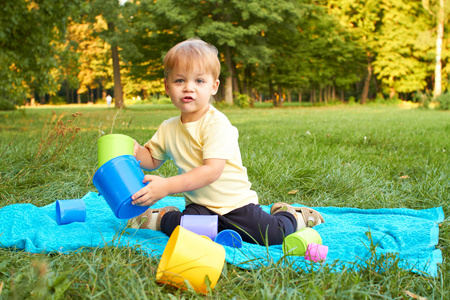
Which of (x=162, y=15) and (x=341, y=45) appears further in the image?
(x=341, y=45)

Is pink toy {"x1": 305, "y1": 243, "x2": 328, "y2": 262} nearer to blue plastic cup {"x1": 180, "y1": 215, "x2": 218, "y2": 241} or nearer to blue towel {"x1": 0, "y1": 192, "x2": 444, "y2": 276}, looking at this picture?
blue towel {"x1": 0, "y1": 192, "x2": 444, "y2": 276}

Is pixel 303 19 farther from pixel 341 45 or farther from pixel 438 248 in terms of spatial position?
pixel 438 248

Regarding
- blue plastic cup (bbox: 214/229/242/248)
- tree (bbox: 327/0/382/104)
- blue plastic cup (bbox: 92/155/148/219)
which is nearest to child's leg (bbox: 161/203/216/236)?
blue plastic cup (bbox: 214/229/242/248)

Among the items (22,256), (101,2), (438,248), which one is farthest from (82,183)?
(101,2)

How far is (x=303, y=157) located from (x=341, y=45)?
21.9 metres

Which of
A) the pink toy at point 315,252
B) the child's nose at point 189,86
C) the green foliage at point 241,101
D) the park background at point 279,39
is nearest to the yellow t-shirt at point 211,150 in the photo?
the child's nose at point 189,86

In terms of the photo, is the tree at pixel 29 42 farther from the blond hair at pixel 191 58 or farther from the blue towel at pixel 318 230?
the blond hair at pixel 191 58

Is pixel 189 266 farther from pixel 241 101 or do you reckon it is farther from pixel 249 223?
pixel 241 101

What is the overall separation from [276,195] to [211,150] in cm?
122

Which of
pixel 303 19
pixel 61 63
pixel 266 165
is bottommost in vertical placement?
pixel 266 165

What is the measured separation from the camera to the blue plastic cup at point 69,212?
7.57 ft

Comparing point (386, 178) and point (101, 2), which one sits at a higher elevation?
point (101, 2)

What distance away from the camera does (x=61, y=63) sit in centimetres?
926

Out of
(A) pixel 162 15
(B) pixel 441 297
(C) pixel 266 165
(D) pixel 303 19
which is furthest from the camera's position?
(D) pixel 303 19
